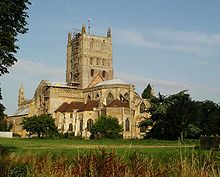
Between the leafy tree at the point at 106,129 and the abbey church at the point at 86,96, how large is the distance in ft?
21.0

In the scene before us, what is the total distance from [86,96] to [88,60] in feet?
40.4

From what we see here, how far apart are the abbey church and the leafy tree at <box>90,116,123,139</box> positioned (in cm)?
642

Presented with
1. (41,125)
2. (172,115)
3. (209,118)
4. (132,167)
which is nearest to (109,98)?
(41,125)

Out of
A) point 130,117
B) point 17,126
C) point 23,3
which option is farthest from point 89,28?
point 23,3

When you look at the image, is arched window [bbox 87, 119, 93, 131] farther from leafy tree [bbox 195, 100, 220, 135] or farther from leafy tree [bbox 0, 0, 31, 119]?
leafy tree [bbox 0, 0, 31, 119]

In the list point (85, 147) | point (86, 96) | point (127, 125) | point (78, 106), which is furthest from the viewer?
point (86, 96)

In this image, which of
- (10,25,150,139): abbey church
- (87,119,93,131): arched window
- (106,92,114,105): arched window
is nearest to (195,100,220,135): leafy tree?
(10,25,150,139): abbey church

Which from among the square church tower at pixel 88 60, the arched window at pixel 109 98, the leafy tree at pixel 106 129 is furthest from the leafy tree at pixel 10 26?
the square church tower at pixel 88 60

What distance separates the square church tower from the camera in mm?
96438

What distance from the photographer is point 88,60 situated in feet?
319

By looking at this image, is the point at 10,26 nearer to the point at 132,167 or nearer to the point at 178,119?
the point at 132,167

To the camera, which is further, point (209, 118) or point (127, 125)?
point (127, 125)

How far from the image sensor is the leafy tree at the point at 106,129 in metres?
64.7

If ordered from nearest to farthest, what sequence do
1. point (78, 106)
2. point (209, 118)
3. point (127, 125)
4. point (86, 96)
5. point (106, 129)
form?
1. point (106, 129)
2. point (209, 118)
3. point (127, 125)
4. point (78, 106)
5. point (86, 96)
